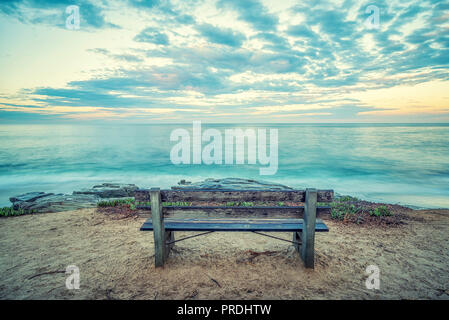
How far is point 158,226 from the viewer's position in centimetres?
372

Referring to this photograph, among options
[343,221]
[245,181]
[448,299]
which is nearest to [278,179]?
[245,181]

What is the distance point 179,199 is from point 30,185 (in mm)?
19358

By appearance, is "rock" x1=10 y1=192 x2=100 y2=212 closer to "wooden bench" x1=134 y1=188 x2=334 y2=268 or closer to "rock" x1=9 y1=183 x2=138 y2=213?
"rock" x1=9 y1=183 x2=138 y2=213

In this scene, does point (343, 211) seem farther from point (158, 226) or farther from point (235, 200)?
point (158, 226)

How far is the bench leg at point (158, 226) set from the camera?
3.52 meters

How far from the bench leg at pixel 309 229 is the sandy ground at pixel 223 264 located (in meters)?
0.20

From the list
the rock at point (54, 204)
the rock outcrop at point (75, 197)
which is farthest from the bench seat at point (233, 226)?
the rock at point (54, 204)

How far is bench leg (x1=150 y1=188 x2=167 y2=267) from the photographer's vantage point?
3.52 meters

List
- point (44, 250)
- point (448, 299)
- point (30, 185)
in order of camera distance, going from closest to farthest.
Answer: point (448, 299) → point (44, 250) → point (30, 185)

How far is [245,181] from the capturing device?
12.0 meters

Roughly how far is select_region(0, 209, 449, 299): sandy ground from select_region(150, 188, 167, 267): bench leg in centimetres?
21

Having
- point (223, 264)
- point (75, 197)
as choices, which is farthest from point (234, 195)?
point (75, 197)

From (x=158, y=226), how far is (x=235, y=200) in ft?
4.46
